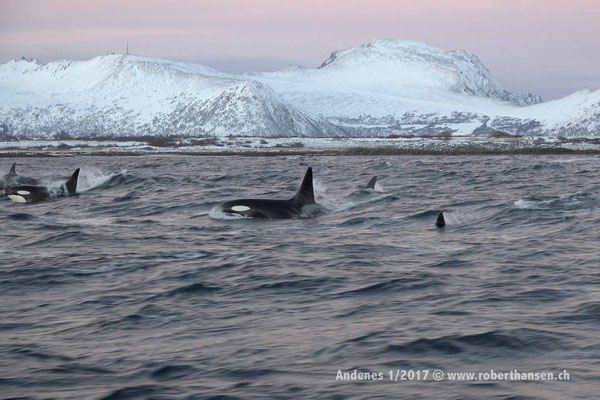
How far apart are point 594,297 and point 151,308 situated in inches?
255

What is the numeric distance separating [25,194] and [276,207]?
36.7ft

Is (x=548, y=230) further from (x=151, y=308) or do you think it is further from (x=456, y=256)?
(x=151, y=308)

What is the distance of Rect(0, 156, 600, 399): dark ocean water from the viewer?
31.1ft

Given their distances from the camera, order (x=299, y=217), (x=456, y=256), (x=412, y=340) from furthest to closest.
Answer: (x=299, y=217) < (x=456, y=256) < (x=412, y=340)

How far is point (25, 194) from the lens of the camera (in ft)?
102

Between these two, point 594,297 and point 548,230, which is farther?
point 548,230

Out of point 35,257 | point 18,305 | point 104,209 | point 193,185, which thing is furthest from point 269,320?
point 193,185

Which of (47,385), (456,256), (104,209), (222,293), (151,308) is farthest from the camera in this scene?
(104,209)

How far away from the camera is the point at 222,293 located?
14.2m

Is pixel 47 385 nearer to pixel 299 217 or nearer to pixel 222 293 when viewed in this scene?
pixel 222 293

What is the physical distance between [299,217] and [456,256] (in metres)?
7.44

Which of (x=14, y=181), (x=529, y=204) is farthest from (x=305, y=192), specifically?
(x=14, y=181)

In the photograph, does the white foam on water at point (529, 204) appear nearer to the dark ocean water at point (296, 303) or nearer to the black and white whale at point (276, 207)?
the dark ocean water at point (296, 303)

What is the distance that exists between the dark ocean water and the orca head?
184 inches
